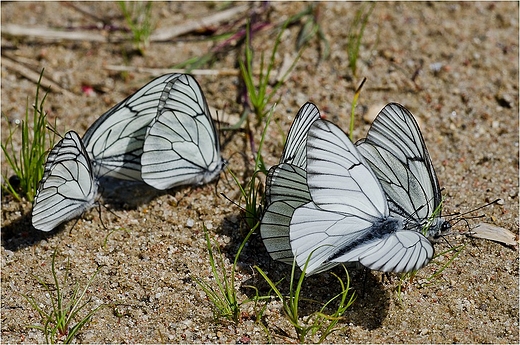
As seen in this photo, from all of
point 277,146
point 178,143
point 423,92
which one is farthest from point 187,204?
point 423,92

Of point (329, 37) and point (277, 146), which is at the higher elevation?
point (329, 37)

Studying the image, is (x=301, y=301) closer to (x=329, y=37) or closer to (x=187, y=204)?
(x=187, y=204)

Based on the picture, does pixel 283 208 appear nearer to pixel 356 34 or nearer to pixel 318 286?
pixel 318 286

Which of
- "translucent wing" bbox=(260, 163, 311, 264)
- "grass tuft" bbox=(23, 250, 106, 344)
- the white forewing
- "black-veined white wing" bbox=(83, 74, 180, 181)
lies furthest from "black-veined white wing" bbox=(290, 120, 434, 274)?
"black-veined white wing" bbox=(83, 74, 180, 181)

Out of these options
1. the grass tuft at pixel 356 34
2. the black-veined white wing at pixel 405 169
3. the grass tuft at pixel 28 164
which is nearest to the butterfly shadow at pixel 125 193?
the grass tuft at pixel 28 164

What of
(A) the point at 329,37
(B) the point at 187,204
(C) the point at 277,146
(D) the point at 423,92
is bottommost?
(B) the point at 187,204

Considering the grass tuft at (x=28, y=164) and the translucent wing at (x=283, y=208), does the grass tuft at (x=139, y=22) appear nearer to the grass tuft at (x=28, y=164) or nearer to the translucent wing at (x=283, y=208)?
the grass tuft at (x=28, y=164)

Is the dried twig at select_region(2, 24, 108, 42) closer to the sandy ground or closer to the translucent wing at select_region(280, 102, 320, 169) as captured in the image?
the sandy ground

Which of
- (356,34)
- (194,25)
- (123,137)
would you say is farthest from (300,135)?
(194,25)
